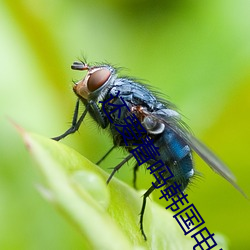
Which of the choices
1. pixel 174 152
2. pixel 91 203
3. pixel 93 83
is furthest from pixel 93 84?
pixel 91 203

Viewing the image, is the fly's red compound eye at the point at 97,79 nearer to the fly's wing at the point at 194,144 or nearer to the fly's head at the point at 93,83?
the fly's head at the point at 93,83

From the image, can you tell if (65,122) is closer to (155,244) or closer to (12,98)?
(12,98)

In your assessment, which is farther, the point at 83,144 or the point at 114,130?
the point at 83,144

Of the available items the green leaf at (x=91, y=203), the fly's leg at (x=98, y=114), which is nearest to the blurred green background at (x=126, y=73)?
the fly's leg at (x=98, y=114)

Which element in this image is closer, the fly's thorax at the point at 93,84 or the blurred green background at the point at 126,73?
the fly's thorax at the point at 93,84

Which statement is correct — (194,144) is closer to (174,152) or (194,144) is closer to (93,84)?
(174,152)

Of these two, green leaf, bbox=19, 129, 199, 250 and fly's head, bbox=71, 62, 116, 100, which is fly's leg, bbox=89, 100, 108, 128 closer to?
fly's head, bbox=71, 62, 116, 100

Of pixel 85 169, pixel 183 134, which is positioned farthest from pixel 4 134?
pixel 85 169
